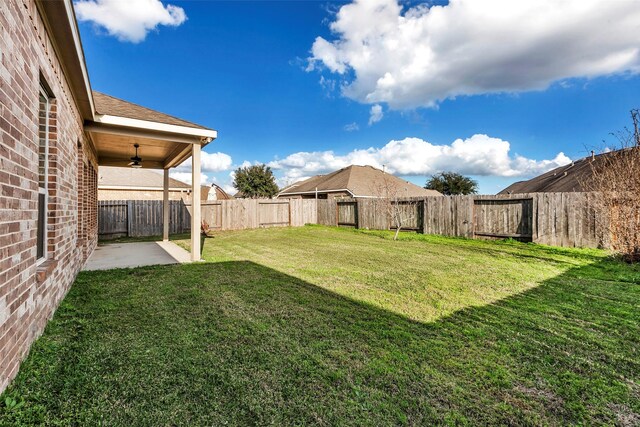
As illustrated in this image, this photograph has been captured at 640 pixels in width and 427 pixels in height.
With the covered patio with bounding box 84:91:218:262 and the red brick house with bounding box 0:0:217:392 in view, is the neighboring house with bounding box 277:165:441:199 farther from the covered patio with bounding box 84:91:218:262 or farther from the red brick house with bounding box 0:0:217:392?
the red brick house with bounding box 0:0:217:392

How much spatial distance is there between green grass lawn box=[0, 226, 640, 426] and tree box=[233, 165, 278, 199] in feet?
106

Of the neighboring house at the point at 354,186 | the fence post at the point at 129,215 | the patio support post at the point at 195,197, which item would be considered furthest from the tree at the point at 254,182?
the patio support post at the point at 195,197

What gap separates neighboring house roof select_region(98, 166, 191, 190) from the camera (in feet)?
69.1

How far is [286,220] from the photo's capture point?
56.1 feet

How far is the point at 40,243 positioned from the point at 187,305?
1.67m

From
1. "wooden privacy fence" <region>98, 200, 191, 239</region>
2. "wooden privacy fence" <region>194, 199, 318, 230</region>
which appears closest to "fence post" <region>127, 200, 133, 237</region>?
"wooden privacy fence" <region>98, 200, 191, 239</region>

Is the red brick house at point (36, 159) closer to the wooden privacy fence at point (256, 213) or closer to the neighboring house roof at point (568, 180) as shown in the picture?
the wooden privacy fence at point (256, 213)

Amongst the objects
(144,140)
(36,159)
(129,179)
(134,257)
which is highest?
(129,179)

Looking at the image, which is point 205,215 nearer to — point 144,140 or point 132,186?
point 144,140

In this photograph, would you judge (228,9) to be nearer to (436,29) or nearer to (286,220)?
(436,29)

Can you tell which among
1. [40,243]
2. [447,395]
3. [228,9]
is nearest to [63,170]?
[40,243]

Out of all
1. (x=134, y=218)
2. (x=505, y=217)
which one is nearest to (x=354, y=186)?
(x=505, y=217)

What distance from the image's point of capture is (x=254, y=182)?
121 feet

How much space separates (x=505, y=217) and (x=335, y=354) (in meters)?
9.67
